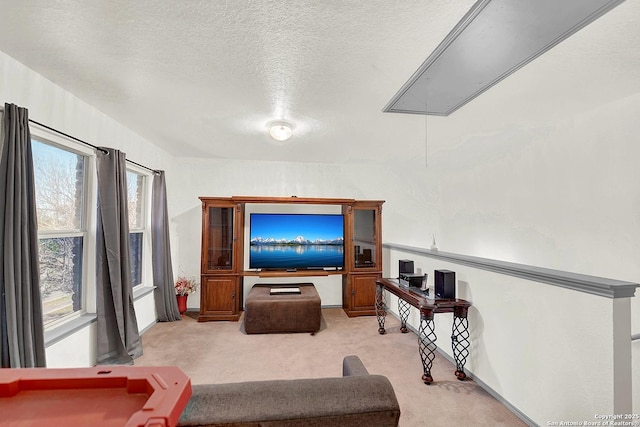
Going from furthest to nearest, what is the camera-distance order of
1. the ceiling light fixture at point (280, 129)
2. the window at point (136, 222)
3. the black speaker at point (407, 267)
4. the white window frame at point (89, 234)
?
1. the window at point (136, 222)
2. the black speaker at point (407, 267)
3. the ceiling light fixture at point (280, 129)
4. the white window frame at point (89, 234)

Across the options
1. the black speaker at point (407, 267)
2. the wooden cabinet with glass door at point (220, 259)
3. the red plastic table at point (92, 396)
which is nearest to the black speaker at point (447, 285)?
the black speaker at point (407, 267)

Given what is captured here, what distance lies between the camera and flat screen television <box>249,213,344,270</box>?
4477 millimetres

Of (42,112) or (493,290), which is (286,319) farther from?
(42,112)

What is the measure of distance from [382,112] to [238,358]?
2.85m

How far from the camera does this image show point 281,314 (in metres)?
3.72

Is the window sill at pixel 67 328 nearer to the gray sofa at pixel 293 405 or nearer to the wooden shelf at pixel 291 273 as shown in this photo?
the wooden shelf at pixel 291 273

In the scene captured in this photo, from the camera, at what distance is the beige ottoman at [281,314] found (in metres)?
3.66

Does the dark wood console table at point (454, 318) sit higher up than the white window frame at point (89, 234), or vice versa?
the white window frame at point (89, 234)

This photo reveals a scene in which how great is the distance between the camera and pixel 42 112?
2.19 meters

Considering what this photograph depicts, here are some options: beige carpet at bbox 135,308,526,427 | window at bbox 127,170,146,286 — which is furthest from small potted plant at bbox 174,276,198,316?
window at bbox 127,170,146,286

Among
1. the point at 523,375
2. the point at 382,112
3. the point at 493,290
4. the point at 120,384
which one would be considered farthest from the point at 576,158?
the point at 120,384

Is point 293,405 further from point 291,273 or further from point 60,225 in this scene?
point 291,273

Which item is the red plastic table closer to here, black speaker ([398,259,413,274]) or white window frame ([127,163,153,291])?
black speaker ([398,259,413,274])

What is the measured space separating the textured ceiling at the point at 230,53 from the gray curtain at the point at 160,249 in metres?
1.12
